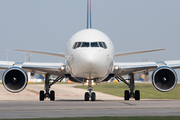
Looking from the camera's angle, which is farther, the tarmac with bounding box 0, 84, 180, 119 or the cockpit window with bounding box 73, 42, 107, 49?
the cockpit window with bounding box 73, 42, 107, 49

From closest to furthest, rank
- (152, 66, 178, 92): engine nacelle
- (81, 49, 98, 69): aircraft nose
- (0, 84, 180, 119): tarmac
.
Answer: (0, 84, 180, 119): tarmac
(81, 49, 98, 69): aircraft nose
(152, 66, 178, 92): engine nacelle

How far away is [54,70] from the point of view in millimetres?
23531

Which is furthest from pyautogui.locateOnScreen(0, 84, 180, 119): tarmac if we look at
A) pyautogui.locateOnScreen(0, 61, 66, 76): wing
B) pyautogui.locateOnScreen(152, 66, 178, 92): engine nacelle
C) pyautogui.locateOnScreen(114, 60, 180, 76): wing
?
pyautogui.locateOnScreen(114, 60, 180, 76): wing

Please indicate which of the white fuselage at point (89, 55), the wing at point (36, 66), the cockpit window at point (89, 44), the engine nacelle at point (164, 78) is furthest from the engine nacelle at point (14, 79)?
the engine nacelle at point (164, 78)

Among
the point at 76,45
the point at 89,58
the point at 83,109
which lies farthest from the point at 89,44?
the point at 83,109

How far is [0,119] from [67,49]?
11.0m

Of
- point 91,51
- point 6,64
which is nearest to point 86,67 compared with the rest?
point 91,51

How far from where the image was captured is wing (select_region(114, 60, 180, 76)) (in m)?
22.8

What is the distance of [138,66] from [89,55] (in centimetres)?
471

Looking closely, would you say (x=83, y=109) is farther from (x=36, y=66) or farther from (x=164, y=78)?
(x=36, y=66)

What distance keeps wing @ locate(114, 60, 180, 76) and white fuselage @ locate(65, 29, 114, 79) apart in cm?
171

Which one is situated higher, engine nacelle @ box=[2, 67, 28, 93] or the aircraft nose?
the aircraft nose

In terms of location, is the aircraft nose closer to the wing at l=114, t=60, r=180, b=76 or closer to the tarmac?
the tarmac

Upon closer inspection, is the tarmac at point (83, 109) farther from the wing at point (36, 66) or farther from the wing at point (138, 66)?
the wing at point (138, 66)
